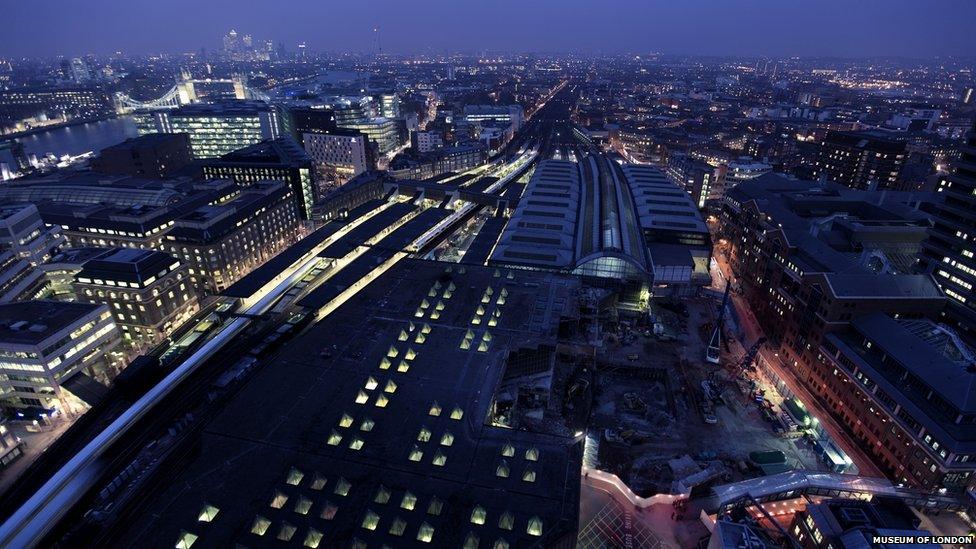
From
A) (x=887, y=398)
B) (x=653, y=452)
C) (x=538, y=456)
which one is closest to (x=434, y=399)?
(x=538, y=456)

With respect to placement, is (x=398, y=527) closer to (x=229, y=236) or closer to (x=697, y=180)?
(x=229, y=236)

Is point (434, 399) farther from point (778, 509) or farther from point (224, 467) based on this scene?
point (778, 509)

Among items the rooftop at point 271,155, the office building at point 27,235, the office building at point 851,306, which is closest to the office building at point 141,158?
the rooftop at point 271,155

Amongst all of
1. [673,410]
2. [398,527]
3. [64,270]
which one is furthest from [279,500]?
[64,270]

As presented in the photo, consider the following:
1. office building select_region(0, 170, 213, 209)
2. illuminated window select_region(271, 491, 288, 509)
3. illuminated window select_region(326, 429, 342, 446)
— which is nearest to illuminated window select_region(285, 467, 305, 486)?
illuminated window select_region(271, 491, 288, 509)

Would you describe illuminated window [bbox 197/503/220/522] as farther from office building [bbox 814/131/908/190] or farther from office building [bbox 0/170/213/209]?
office building [bbox 814/131/908/190]

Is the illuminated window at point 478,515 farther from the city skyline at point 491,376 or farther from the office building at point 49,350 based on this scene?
the office building at point 49,350
